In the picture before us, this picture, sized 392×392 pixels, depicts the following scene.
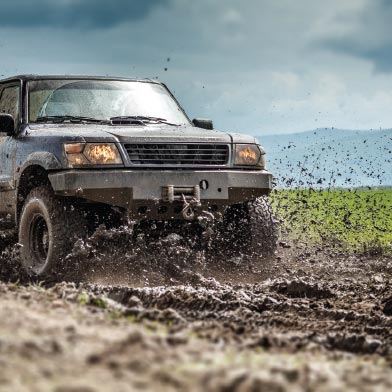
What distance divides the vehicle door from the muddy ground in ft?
1.53

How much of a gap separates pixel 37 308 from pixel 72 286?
221cm

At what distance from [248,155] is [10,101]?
2.51 metres

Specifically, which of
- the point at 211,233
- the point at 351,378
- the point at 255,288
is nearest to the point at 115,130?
the point at 211,233

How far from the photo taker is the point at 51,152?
8.34m

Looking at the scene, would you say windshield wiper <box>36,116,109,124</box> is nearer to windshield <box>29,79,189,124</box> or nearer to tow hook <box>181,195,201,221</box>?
windshield <box>29,79,189,124</box>

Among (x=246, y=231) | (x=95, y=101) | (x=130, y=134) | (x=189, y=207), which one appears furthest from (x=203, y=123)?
(x=189, y=207)

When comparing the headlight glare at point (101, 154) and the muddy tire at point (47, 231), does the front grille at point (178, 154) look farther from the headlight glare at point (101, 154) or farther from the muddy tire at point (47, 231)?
the muddy tire at point (47, 231)

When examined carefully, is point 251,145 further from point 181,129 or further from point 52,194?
point 52,194

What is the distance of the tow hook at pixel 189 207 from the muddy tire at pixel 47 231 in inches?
35.2

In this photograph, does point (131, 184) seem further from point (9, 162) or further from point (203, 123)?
point (203, 123)

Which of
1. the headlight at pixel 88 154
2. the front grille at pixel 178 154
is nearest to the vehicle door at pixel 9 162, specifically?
the headlight at pixel 88 154

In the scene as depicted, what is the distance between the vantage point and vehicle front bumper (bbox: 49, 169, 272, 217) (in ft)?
26.5

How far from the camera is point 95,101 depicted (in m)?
9.38

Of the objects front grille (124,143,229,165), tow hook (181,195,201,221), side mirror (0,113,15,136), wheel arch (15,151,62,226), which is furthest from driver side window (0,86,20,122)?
tow hook (181,195,201,221)
